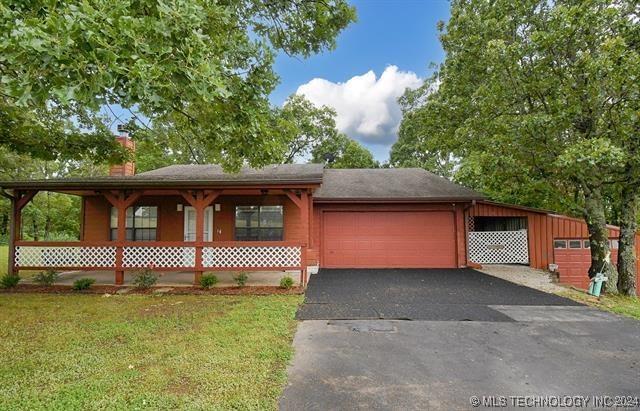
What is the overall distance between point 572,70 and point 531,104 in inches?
46.1

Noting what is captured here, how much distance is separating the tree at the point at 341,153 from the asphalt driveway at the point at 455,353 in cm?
1982

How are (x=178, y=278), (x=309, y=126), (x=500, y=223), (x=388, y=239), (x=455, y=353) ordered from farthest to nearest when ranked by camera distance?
1. (x=309, y=126)
2. (x=500, y=223)
3. (x=388, y=239)
4. (x=178, y=278)
5. (x=455, y=353)

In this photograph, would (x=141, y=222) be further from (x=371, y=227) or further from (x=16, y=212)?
(x=371, y=227)

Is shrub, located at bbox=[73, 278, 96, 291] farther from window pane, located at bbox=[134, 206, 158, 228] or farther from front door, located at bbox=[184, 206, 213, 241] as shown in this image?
window pane, located at bbox=[134, 206, 158, 228]

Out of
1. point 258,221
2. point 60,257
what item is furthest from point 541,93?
point 60,257

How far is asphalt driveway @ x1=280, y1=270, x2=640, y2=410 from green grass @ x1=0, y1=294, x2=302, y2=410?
1.36ft

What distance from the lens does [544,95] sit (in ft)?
25.9

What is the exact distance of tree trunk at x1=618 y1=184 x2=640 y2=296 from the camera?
25.7 ft

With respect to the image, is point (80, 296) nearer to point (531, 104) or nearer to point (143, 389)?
point (143, 389)

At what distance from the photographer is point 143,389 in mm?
3047

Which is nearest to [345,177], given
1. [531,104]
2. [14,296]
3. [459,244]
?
[459,244]

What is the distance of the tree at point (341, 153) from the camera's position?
26.0 m

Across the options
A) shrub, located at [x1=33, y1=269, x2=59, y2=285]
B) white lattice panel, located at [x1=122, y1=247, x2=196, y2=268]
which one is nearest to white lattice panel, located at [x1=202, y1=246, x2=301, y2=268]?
white lattice panel, located at [x1=122, y1=247, x2=196, y2=268]

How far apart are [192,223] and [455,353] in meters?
8.58
